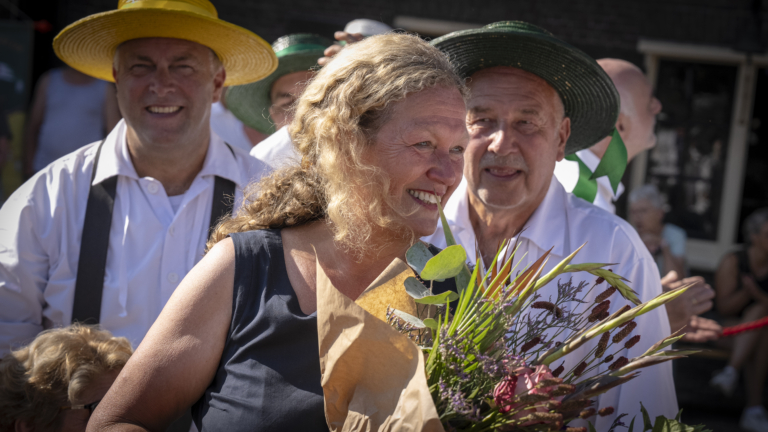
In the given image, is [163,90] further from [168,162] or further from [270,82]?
[270,82]

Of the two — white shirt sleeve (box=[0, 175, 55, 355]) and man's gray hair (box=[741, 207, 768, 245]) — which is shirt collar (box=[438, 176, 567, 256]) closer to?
white shirt sleeve (box=[0, 175, 55, 355])

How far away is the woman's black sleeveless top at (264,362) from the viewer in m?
1.55

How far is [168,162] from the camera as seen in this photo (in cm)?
300

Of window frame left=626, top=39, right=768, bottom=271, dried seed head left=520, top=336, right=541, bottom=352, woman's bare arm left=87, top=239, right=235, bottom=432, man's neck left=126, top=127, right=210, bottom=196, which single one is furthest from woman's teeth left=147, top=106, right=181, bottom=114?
window frame left=626, top=39, right=768, bottom=271

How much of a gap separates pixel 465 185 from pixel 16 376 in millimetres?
1842

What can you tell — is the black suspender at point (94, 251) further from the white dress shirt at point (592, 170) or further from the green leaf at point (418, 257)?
the white dress shirt at point (592, 170)

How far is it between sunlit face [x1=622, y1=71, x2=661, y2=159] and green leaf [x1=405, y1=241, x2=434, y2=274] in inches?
108

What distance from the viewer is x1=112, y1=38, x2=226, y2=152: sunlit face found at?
9.74ft

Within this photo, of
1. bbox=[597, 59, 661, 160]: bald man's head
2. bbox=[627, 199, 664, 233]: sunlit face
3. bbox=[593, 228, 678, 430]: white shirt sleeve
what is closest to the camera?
bbox=[593, 228, 678, 430]: white shirt sleeve

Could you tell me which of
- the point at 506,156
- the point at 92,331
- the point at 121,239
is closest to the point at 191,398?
the point at 92,331

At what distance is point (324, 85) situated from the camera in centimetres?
179

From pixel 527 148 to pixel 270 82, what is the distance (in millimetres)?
2285

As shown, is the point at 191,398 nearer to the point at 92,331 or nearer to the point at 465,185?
the point at 92,331

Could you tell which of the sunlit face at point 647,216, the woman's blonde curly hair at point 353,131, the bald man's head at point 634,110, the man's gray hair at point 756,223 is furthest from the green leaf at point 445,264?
the man's gray hair at point 756,223
